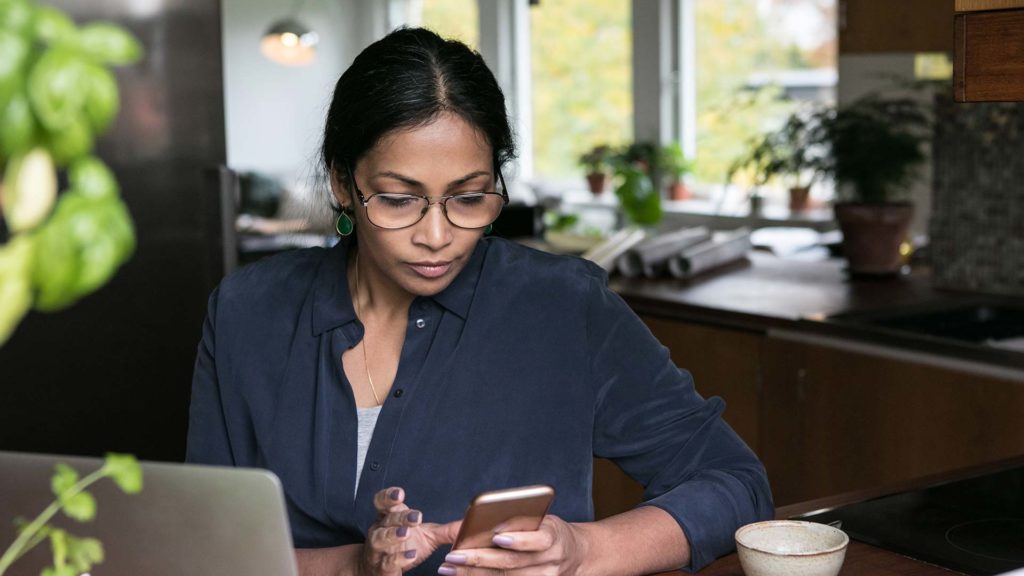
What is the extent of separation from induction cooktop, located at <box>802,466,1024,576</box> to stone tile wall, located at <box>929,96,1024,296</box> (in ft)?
4.85

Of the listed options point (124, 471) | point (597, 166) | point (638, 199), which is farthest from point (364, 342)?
point (597, 166)

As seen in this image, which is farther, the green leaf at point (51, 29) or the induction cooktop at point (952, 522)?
the induction cooktop at point (952, 522)

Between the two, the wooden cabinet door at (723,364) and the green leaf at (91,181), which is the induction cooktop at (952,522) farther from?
the wooden cabinet door at (723,364)

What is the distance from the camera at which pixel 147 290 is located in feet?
8.86

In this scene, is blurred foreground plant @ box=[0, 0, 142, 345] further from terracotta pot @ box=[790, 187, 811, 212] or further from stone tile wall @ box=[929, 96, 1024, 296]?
terracotta pot @ box=[790, 187, 811, 212]

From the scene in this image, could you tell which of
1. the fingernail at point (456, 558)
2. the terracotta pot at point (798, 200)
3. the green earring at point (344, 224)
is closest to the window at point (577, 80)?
the terracotta pot at point (798, 200)

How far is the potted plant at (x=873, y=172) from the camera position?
3.26m

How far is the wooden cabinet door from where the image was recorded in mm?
2994

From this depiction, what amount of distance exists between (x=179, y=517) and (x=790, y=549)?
2.07 ft

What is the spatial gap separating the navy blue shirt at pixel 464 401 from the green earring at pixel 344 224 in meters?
0.05

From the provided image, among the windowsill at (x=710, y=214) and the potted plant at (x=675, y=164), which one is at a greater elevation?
the potted plant at (x=675, y=164)

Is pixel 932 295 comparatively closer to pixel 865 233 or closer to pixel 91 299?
pixel 865 233

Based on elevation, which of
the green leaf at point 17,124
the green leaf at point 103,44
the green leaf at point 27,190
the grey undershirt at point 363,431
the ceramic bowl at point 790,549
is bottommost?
the ceramic bowl at point 790,549

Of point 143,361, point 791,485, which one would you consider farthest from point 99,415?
point 791,485
